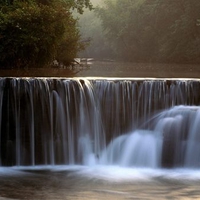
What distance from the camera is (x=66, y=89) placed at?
540 inches

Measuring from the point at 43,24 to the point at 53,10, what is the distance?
30.2 inches

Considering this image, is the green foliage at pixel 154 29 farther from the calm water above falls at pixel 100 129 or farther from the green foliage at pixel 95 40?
the calm water above falls at pixel 100 129

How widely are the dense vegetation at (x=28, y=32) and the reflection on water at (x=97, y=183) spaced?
888 centimetres

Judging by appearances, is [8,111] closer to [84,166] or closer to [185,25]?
[84,166]

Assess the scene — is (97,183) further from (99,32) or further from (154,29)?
(99,32)

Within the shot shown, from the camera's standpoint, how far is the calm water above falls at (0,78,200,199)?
12648mm

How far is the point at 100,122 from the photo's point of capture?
1378 cm

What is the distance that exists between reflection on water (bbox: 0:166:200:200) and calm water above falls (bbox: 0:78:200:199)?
0.04 m

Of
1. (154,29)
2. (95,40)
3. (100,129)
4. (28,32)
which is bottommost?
(100,129)

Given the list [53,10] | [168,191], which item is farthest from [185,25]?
[168,191]

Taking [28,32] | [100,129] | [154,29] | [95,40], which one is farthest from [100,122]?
[95,40]

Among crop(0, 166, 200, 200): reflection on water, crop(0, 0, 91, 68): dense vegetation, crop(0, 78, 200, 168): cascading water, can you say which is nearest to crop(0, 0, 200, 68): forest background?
crop(0, 0, 91, 68): dense vegetation

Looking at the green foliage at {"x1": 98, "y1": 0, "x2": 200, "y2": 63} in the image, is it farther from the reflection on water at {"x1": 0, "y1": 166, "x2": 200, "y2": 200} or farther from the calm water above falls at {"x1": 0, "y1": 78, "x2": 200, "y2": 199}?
the reflection on water at {"x1": 0, "y1": 166, "x2": 200, "y2": 200}

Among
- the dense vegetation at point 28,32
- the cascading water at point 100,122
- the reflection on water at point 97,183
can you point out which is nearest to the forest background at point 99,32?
the dense vegetation at point 28,32
